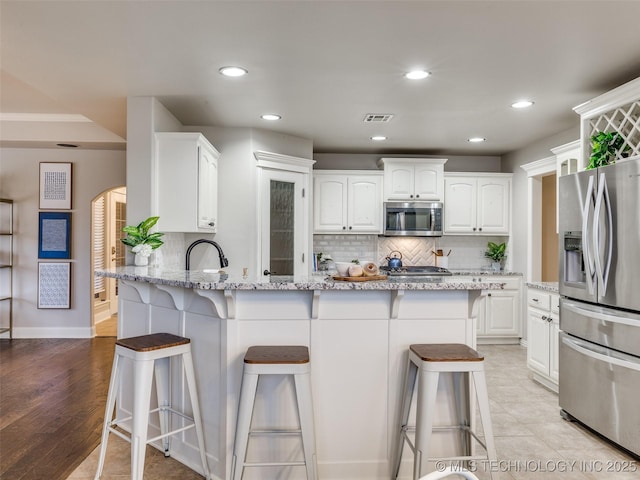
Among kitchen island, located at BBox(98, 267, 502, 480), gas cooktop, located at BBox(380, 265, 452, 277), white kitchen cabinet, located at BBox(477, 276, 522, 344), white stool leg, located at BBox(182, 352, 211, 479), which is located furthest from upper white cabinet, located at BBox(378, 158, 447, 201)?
white stool leg, located at BBox(182, 352, 211, 479)

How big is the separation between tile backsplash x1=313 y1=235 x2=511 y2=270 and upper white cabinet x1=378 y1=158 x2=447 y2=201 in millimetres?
689

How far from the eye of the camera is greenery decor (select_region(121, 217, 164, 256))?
11.1 feet

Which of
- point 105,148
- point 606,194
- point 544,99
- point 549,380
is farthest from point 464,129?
point 105,148

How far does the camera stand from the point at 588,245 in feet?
9.73

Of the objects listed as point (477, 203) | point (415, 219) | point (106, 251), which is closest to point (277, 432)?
point (415, 219)

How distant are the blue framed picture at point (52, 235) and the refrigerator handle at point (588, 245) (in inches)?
232

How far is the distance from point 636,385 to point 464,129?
3.03 meters

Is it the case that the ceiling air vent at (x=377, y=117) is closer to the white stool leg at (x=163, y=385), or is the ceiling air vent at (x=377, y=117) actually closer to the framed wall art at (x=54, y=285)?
the white stool leg at (x=163, y=385)

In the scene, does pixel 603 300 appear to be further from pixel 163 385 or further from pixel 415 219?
pixel 415 219

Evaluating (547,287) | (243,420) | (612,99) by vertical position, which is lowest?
(243,420)

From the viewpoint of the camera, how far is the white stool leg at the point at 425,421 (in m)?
2.08

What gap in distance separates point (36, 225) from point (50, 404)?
126 inches

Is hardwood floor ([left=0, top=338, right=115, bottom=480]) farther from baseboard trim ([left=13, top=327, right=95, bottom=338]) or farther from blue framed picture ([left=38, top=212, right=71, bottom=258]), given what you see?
blue framed picture ([left=38, top=212, right=71, bottom=258])

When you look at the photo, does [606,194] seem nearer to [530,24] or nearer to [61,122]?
[530,24]
